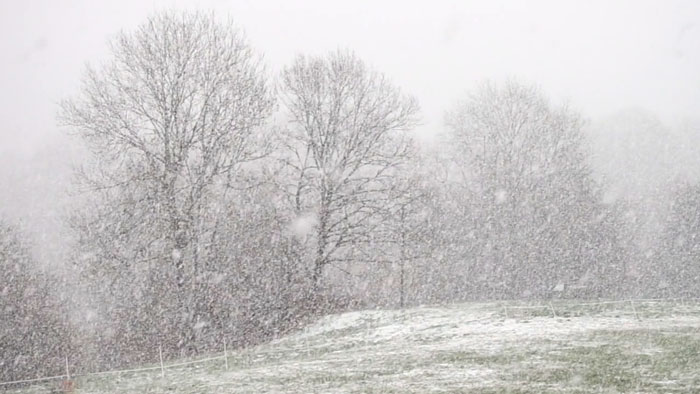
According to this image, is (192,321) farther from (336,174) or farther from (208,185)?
(336,174)

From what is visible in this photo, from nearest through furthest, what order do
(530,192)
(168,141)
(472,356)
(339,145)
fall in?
(472,356)
(168,141)
(339,145)
(530,192)

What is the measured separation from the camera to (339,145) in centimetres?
3722

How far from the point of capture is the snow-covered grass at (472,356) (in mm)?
14602

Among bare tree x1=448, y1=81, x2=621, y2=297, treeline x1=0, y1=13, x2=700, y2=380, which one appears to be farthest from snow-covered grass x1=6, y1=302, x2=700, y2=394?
bare tree x1=448, y1=81, x2=621, y2=297

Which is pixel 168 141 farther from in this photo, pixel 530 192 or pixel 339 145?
pixel 530 192

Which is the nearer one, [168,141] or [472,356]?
[472,356]

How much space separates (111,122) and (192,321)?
29.1 feet

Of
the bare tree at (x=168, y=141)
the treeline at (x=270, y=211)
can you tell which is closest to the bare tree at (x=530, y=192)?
the treeline at (x=270, y=211)

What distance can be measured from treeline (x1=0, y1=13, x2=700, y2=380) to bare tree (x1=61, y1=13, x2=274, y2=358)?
8 cm

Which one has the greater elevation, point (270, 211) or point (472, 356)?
point (270, 211)

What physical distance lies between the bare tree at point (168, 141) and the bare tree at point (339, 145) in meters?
4.90

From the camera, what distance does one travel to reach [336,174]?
36.5 meters

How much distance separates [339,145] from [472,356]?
20313 millimetres

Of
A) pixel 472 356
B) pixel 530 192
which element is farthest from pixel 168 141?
pixel 530 192
